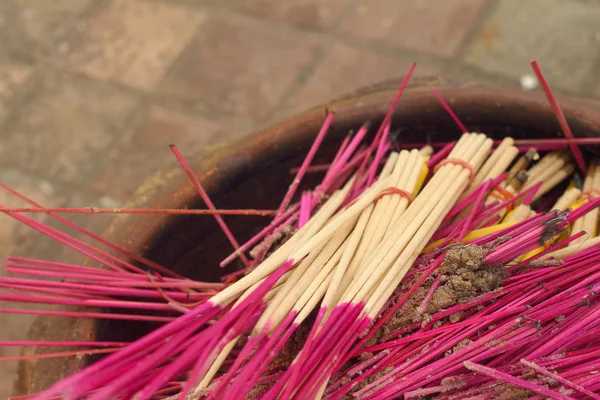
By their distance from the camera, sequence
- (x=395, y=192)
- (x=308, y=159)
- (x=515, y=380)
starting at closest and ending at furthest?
1. (x=515, y=380)
2. (x=395, y=192)
3. (x=308, y=159)

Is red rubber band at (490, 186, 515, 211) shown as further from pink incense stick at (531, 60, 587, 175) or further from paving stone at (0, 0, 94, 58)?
paving stone at (0, 0, 94, 58)

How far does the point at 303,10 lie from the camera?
208cm

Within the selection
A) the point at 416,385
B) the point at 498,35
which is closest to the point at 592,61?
the point at 498,35

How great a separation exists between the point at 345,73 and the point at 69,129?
884 millimetres

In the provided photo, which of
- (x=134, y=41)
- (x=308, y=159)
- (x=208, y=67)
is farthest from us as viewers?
(x=134, y=41)

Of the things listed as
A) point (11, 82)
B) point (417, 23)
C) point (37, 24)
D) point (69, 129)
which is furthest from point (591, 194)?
point (37, 24)

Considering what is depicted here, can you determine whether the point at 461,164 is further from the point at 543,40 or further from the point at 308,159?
the point at 543,40

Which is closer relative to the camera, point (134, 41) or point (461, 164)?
point (461, 164)

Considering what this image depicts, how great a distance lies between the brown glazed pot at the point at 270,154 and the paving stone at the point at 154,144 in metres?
0.90

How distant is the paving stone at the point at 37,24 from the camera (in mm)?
2135

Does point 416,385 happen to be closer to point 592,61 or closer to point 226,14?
point 592,61

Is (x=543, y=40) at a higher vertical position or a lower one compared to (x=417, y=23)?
lower

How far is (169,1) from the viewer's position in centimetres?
220

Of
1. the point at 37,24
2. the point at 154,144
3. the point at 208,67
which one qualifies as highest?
the point at 37,24
